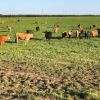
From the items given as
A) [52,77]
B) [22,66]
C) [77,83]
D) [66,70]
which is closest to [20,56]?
[22,66]

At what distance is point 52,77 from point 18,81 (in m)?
1.72

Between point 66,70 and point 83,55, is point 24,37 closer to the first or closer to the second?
point 83,55

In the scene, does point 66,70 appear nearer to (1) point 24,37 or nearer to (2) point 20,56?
(2) point 20,56

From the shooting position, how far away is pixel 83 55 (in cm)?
2105

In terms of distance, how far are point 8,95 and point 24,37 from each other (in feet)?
58.8

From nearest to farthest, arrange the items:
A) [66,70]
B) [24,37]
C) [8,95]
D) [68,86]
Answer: [8,95]
[68,86]
[66,70]
[24,37]

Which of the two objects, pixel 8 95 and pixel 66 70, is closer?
pixel 8 95

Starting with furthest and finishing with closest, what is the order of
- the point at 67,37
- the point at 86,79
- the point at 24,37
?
the point at 67,37 → the point at 24,37 → the point at 86,79

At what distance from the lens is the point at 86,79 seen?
13.4 metres

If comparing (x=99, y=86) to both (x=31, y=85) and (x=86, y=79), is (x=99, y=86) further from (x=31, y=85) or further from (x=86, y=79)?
(x=31, y=85)

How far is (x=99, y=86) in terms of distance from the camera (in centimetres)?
1199

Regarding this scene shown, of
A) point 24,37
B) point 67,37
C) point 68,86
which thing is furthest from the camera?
point 67,37

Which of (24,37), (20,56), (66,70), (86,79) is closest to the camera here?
(86,79)

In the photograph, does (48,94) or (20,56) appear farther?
(20,56)
